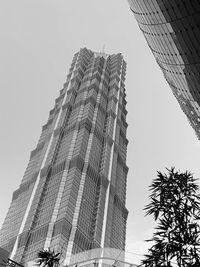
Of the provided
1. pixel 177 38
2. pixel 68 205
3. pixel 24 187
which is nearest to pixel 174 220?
pixel 177 38

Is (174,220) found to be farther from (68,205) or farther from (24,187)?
(24,187)

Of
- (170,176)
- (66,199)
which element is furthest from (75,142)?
(170,176)

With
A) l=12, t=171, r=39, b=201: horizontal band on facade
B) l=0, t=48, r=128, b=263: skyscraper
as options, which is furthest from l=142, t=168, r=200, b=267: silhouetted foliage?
l=12, t=171, r=39, b=201: horizontal band on facade

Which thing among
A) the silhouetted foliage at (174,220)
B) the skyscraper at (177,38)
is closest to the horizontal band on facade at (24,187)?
the skyscraper at (177,38)

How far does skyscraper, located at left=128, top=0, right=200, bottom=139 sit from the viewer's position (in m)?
44.8

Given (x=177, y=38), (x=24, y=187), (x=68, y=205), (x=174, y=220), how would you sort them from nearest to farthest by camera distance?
1. (x=174, y=220)
2. (x=177, y=38)
3. (x=68, y=205)
4. (x=24, y=187)

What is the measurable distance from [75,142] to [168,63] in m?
141

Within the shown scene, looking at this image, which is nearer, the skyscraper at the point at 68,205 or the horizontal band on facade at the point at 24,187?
the skyscraper at the point at 68,205

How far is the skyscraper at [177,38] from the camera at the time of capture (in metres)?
44.8

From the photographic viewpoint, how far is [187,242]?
51.1 ft

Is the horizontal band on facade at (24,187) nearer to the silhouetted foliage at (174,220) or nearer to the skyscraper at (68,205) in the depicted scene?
the skyscraper at (68,205)

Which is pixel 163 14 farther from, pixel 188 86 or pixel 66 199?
pixel 66 199

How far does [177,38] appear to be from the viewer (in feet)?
163

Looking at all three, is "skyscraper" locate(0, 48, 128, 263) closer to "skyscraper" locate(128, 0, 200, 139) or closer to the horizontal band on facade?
the horizontal band on facade
